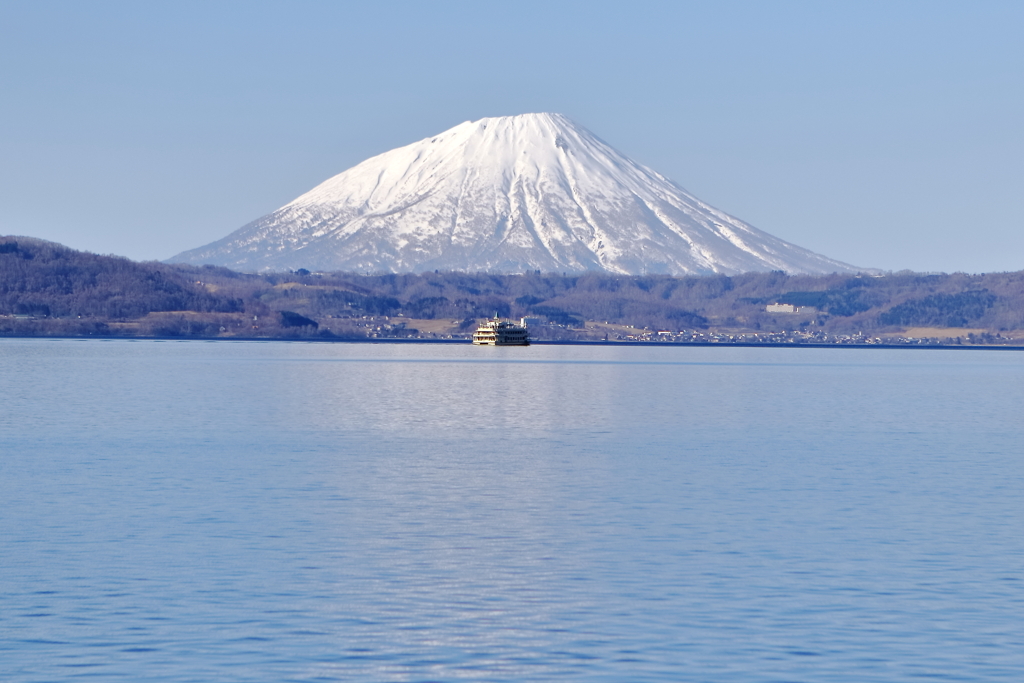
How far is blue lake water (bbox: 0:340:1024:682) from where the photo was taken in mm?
25000

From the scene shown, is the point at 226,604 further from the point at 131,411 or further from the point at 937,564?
the point at 131,411

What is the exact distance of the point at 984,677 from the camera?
78.2ft

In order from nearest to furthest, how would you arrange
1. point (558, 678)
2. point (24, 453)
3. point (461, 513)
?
1. point (558, 678)
2. point (461, 513)
3. point (24, 453)

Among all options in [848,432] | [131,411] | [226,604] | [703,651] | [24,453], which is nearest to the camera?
[703,651]

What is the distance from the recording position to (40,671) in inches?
932

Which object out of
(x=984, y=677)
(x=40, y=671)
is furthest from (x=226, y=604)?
(x=984, y=677)

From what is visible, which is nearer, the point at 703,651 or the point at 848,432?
the point at 703,651

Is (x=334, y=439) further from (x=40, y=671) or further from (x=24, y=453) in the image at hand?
(x=40, y=671)

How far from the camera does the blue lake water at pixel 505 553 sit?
25000 mm

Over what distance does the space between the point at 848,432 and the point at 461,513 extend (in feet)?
135

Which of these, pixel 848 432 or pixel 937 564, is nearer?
pixel 937 564

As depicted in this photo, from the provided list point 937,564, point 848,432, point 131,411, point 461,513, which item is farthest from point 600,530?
point 131,411

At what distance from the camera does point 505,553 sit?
3494 cm

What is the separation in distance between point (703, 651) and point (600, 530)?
13814 mm
